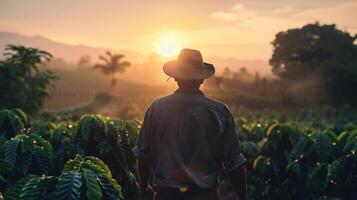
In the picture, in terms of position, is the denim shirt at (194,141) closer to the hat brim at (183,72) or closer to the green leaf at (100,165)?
the hat brim at (183,72)

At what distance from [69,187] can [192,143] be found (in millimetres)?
873

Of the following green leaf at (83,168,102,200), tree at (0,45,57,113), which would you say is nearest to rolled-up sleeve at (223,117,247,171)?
green leaf at (83,168,102,200)

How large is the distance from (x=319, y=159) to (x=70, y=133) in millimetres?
2937

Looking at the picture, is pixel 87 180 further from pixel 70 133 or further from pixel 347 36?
pixel 347 36

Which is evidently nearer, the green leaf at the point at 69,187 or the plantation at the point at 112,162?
the green leaf at the point at 69,187

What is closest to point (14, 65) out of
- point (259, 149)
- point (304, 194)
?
point (259, 149)

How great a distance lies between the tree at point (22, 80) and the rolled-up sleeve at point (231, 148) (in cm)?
1155

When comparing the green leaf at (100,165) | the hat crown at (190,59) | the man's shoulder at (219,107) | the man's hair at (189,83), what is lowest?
the green leaf at (100,165)

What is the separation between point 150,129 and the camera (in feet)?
12.2

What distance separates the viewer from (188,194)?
3.50 m

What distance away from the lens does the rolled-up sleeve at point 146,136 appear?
3703 millimetres

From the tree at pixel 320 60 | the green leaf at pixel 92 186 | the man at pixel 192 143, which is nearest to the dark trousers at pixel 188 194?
the man at pixel 192 143

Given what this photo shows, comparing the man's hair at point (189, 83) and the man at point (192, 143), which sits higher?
the man's hair at point (189, 83)

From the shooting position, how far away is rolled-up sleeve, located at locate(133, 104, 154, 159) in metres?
3.70
